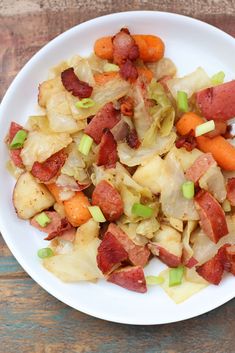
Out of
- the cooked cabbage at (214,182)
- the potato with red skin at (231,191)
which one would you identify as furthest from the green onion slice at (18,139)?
the potato with red skin at (231,191)

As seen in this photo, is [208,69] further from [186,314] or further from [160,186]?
[186,314]

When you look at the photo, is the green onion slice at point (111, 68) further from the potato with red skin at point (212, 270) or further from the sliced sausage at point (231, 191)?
the potato with red skin at point (212, 270)

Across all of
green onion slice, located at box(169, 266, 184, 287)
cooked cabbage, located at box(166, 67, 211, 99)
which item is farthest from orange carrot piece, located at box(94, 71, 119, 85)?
green onion slice, located at box(169, 266, 184, 287)

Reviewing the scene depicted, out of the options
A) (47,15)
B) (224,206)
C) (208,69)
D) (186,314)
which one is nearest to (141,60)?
(208,69)

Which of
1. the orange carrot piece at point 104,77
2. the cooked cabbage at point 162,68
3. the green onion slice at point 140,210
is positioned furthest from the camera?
the cooked cabbage at point 162,68

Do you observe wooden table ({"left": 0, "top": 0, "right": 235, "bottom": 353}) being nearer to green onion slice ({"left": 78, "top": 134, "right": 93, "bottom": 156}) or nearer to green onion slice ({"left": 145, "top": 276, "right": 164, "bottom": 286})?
green onion slice ({"left": 145, "top": 276, "right": 164, "bottom": 286})

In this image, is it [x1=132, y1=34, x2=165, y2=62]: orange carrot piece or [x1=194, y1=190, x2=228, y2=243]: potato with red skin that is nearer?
[x1=194, y1=190, x2=228, y2=243]: potato with red skin

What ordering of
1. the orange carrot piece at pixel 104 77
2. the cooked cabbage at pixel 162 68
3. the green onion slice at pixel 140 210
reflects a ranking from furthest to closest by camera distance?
the cooked cabbage at pixel 162 68 < the orange carrot piece at pixel 104 77 < the green onion slice at pixel 140 210
